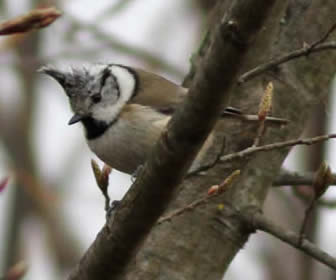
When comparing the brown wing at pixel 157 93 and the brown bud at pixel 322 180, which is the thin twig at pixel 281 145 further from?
the brown wing at pixel 157 93

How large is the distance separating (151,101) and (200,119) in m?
1.25

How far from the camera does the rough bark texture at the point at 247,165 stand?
2.87 m

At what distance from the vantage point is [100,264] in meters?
2.23

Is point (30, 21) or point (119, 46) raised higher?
point (30, 21)

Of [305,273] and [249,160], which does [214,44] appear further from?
[305,273]

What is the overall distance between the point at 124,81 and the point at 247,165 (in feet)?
2.14

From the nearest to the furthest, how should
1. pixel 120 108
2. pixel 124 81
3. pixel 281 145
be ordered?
pixel 281 145 → pixel 120 108 → pixel 124 81

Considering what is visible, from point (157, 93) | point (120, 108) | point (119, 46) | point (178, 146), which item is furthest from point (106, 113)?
point (178, 146)

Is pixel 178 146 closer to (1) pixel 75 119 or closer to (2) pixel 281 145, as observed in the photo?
(2) pixel 281 145

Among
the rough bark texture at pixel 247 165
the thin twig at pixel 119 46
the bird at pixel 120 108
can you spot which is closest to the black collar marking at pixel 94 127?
the bird at pixel 120 108

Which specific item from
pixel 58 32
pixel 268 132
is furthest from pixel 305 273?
pixel 58 32

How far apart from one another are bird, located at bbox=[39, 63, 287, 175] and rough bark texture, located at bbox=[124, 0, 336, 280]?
16cm

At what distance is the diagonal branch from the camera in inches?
69.8

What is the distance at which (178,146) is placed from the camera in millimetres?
1945
